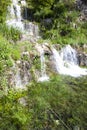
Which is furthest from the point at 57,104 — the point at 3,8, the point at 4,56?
the point at 3,8

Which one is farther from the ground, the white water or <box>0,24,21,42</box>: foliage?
<box>0,24,21,42</box>: foliage

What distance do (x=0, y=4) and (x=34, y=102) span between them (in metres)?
9.05

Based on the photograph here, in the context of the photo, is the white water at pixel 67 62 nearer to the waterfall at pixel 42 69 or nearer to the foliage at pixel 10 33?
the waterfall at pixel 42 69

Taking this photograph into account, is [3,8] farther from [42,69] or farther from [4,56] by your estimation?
[4,56]

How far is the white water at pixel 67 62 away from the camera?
13.8m

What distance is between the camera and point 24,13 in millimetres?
19156

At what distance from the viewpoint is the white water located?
45.3 ft

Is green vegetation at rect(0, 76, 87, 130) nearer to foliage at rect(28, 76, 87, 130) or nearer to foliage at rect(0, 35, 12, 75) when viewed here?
foliage at rect(28, 76, 87, 130)

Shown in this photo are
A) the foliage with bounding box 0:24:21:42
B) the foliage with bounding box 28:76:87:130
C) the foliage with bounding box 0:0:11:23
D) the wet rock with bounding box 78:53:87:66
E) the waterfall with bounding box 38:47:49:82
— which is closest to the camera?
the foliage with bounding box 28:76:87:130

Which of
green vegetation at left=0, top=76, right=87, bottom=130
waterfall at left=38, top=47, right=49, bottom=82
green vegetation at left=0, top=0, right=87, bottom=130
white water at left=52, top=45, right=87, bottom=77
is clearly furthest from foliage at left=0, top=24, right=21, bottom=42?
green vegetation at left=0, top=76, right=87, bottom=130

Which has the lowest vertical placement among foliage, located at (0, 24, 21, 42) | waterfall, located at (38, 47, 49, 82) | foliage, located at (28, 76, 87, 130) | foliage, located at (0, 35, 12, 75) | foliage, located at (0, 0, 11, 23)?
foliage, located at (28, 76, 87, 130)

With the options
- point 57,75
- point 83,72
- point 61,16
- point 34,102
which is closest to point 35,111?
point 34,102

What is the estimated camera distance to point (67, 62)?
1506 centimetres

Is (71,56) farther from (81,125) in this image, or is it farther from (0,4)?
(81,125)
